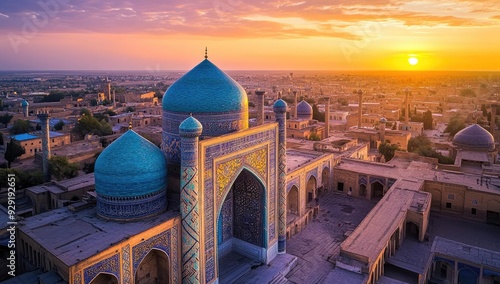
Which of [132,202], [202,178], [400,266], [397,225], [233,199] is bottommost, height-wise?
[400,266]

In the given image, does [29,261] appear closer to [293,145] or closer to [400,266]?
[400,266]

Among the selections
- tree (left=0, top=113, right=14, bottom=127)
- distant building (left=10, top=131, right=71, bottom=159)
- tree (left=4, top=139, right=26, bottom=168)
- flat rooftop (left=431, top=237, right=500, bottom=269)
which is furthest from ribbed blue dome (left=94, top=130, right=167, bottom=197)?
tree (left=0, top=113, right=14, bottom=127)

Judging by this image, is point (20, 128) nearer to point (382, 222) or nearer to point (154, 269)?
point (154, 269)

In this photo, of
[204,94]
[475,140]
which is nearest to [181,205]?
[204,94]

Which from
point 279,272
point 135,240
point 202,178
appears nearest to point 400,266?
point 279,272

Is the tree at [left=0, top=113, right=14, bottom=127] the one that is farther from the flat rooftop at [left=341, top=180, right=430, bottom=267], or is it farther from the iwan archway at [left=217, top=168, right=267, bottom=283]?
the flat rooftop at [left=341, top=180, right=430, bottom=267]

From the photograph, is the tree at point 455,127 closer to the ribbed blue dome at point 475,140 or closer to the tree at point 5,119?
the ribbed blue dome at point 475,140
